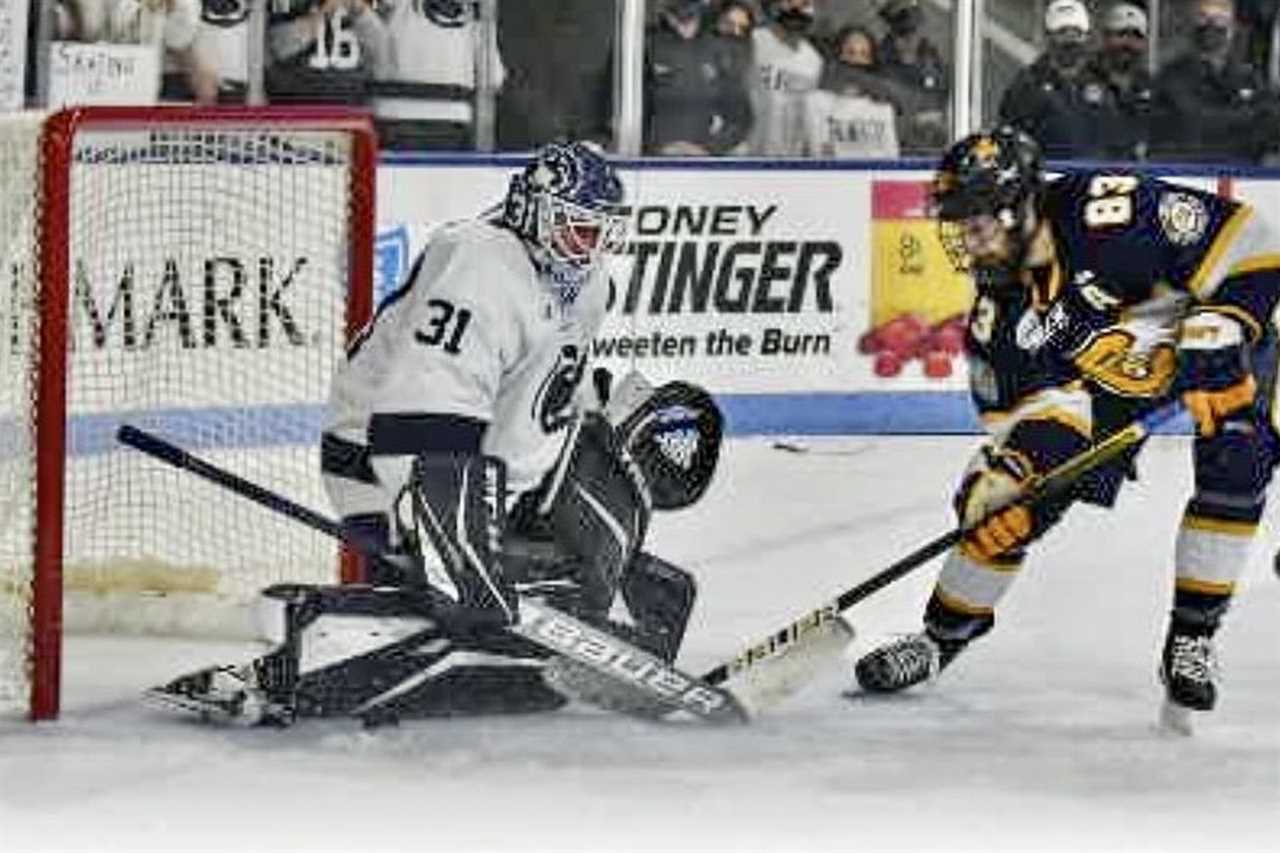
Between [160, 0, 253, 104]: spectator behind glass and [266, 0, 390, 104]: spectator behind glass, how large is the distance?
0.22 feet

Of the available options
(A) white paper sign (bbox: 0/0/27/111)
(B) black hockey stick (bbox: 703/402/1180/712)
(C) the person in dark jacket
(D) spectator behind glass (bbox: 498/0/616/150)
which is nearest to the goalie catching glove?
(B) black hockey stick (bbox: 703/402/1180/712)

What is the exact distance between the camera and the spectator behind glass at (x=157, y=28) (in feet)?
21.6

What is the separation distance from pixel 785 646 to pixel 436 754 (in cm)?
55

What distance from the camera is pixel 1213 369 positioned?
154 inches

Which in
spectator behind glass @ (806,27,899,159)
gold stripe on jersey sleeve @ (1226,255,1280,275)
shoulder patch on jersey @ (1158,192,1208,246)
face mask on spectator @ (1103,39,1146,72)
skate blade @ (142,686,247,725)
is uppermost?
face mask on spectator @ (1103,39,1146,72)

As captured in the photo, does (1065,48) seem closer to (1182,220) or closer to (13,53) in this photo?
(13,53)

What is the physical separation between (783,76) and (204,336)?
314 cm

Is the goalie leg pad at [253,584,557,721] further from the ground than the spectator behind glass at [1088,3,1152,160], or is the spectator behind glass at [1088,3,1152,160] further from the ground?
the spectator behind glass at [1088,3,1152,160]

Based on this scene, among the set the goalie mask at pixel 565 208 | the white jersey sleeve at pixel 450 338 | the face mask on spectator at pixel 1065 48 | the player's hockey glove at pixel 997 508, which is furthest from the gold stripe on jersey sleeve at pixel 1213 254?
the face mask on spectator at pixel 1065 48

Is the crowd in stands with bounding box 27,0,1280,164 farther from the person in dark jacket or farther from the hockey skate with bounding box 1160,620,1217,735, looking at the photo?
the hockey skate with bounding box 1160,620,1217,735

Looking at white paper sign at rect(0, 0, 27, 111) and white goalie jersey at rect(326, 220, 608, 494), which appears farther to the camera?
white paper sign at rect(0, 0, 27, 111)

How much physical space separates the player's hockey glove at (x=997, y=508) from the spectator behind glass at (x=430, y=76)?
10.1 ft

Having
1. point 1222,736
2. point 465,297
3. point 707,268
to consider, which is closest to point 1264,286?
point 1222,736

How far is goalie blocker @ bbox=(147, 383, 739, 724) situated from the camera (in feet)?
12.1
